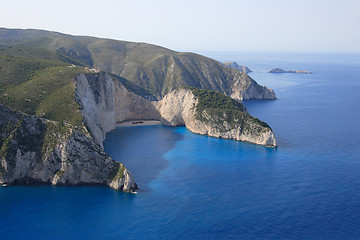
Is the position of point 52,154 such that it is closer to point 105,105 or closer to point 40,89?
point 40,89

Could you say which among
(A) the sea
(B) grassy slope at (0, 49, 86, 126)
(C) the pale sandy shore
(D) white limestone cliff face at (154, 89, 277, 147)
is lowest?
(A) the sea

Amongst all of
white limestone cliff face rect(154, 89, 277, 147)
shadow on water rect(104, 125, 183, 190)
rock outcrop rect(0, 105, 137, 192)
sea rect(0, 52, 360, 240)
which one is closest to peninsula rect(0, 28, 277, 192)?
rock outcrop rect(0, 105, 137, 192)

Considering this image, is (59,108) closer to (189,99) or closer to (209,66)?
(189,99)

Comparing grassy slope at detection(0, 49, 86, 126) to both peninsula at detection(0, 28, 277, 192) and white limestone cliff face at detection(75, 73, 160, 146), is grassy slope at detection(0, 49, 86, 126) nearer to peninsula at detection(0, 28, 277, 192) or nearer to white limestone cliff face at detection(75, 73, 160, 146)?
A: peninsula at detection(0, 28, 277, 192)

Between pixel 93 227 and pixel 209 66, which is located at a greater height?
pixel 209 66

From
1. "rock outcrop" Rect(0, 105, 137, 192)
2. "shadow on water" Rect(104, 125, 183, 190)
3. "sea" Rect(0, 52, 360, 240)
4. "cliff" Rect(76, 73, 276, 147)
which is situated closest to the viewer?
"sea" Rect(0, 52, 360, 240)

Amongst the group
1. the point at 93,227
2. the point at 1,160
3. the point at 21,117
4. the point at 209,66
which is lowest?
the point at 93,227

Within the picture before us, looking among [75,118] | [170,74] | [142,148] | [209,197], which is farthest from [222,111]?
[170,74]

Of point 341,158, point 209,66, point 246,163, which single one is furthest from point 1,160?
point 209,66
